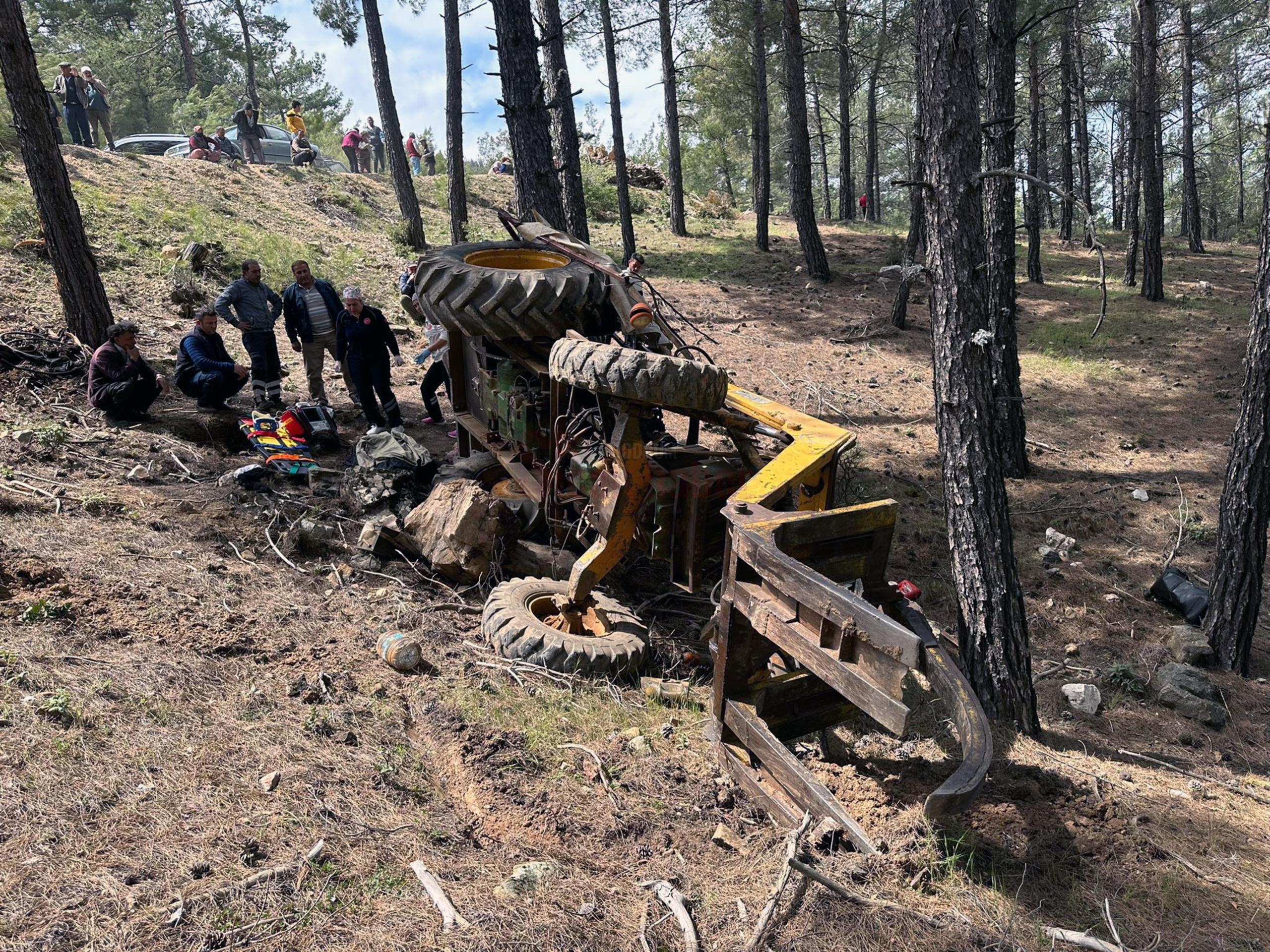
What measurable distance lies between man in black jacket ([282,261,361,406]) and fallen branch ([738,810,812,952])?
6210 millimetres

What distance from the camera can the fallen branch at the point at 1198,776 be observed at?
3721 millimetres

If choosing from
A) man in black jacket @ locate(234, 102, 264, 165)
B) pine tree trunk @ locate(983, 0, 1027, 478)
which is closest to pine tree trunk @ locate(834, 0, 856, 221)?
pine tree trunk @ locate(983, 0, 1027, 478)

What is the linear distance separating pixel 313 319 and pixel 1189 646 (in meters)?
7.89

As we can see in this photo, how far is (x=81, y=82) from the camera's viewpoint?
51.9ft

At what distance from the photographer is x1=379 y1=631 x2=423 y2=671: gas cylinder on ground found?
424cm

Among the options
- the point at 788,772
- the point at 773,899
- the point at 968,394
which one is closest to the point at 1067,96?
the point at 968,394

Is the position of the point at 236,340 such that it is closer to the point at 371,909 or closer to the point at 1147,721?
the point at 371,909

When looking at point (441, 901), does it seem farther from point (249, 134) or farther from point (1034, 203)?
point (249, 134)

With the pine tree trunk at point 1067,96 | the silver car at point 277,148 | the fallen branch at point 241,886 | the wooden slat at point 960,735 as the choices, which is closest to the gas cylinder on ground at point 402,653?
the fallen branch at point 241,886

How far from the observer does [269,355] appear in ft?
24.8

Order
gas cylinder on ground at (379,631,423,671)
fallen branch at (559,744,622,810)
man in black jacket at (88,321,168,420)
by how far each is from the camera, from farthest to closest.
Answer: man in black jacket at (88,321,168,420)
gas cylinder on ground at (379,631,423,671)
fallen branch at (559,744,622,810)

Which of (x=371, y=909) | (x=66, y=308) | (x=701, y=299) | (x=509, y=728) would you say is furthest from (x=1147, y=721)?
(x=701, y=299)

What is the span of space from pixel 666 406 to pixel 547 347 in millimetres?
1984

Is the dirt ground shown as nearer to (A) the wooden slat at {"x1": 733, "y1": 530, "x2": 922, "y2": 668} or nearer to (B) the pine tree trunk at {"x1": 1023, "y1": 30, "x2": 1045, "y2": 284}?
(A) the wooden slat at {"x1": 733, "y1": 530, "x2": 922, "y2": 668}
